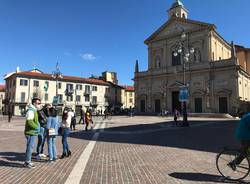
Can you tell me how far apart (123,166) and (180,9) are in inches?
2364

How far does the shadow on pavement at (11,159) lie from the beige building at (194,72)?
39225 mm

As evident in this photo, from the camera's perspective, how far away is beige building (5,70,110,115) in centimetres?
5897

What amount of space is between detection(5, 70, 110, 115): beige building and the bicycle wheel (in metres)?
50.2

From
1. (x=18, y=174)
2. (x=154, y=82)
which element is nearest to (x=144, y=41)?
(x=154, y=82)

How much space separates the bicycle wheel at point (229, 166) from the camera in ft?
20.6

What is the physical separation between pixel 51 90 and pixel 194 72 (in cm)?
3405

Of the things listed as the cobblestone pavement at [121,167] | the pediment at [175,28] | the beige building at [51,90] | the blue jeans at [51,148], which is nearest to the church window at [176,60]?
the pediment at [175,28]

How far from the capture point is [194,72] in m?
51.0

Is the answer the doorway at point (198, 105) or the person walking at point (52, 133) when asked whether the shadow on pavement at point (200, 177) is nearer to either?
the person walking at point (52, 133)

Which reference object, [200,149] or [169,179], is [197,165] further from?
[200,149]

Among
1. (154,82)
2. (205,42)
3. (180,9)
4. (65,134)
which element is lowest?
(65,134)

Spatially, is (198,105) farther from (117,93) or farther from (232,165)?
(232,165)

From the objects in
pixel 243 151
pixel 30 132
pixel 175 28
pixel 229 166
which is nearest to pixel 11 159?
pixel 30 132

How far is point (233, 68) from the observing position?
151ft
